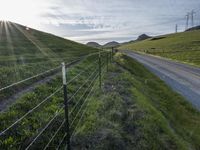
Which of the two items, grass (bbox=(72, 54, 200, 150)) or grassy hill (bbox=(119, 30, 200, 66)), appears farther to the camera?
grassy hill (bbox=(119, 30, 200, 66))

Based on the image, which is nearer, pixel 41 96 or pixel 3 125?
pixel 3 125

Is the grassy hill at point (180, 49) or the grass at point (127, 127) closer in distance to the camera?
the grass at point (127, 127)

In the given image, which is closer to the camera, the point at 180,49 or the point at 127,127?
the point at 127,127

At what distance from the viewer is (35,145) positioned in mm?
5613

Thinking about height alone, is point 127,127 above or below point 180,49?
below

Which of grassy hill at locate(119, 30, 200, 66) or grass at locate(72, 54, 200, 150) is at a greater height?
grassy hill at locate(119, 30, 200, 66)

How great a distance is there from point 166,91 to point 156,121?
8.30 metres

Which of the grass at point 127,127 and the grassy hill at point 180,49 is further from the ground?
the grassy hill at point 180,49

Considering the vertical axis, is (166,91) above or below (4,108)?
below

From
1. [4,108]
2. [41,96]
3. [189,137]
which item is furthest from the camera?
[41,96]

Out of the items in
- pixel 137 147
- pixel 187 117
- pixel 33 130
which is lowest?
pixel 187 117

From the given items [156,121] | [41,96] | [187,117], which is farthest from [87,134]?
[187,117]

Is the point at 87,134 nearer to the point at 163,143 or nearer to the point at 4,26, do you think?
the point at 163,143

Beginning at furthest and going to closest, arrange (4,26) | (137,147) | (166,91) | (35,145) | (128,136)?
(4,26) → (166,91) → (128,136) → (137,147) → (35,145)
